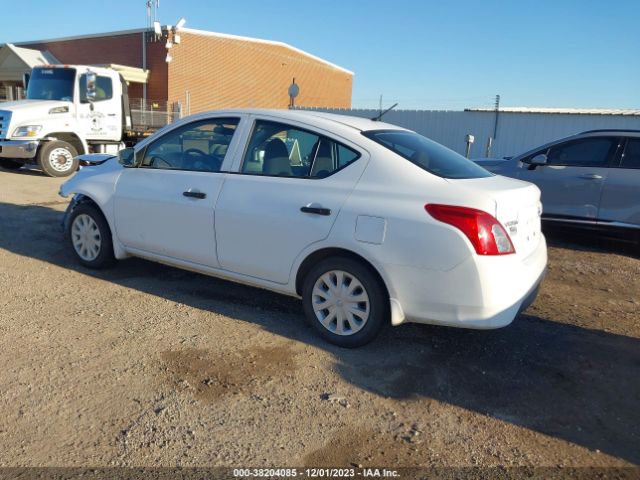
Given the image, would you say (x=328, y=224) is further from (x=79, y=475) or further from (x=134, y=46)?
(x=134, y=46)

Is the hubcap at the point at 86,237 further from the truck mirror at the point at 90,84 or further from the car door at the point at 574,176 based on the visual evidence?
the truck mirror at the point at 90,84

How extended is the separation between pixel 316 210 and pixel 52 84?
38.0ft

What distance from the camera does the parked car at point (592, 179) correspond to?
7266 mm

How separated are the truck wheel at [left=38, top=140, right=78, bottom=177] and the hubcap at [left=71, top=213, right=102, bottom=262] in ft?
25.9

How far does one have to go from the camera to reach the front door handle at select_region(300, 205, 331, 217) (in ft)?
12.6

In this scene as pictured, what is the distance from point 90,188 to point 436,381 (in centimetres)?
375

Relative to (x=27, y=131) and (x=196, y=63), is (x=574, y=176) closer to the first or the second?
(x=27, y=131)

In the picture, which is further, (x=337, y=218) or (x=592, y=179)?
(x=592, y=179)

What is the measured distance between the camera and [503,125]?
18.5 meters

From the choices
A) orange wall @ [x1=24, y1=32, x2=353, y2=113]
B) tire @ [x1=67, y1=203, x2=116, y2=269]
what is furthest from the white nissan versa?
orange wall @ [x1=24, y1=32, x2=353, y2=113]

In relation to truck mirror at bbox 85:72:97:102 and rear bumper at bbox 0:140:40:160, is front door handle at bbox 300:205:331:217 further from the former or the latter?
truck mirror at bbox 85:72:97:102

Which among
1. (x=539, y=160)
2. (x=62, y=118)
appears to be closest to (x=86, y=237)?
(x=539, y=160)

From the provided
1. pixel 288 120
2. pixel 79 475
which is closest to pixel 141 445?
pixel 79 475

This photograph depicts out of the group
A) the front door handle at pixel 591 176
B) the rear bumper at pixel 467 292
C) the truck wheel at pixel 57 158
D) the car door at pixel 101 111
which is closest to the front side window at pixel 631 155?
the front door handle at pixel 591 176
